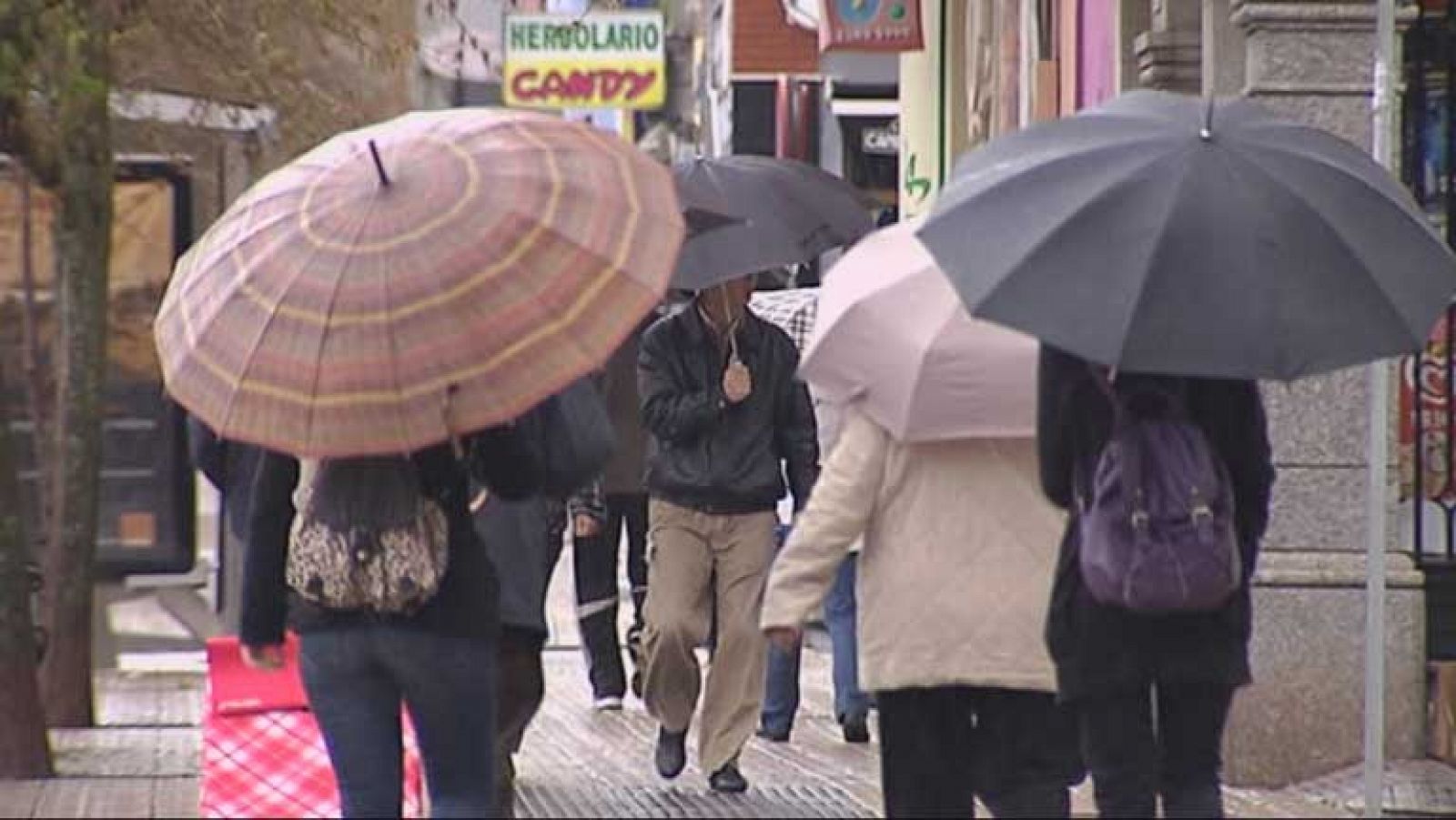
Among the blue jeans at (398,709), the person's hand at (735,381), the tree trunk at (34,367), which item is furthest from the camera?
the tree trunk at (34,367)

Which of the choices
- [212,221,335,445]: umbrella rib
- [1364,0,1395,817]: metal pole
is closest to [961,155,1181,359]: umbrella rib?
[212,221,335,445]: umbrella rib

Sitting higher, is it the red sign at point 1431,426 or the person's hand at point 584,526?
the red sign at point 1431,426

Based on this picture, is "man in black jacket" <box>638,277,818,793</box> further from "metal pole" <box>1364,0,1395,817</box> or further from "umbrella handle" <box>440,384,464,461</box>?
"umbrella handle" <box>440,384,464,461</box>

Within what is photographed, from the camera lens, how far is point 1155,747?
7328mm

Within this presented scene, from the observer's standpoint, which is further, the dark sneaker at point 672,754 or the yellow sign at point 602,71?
the yellow sign at point 602,71

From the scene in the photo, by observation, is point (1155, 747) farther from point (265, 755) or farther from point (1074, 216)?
point (265, 755)

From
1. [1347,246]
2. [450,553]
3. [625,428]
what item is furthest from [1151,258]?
[625,428]

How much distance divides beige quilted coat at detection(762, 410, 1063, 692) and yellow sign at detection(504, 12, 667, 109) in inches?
782

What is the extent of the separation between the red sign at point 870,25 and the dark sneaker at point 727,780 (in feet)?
25.9

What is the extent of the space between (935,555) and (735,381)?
3872 mm

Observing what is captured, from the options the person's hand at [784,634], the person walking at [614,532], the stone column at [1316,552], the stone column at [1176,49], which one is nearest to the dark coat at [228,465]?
the person's hand at [784,634]

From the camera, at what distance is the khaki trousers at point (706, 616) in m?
11.7

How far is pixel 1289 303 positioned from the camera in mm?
7105

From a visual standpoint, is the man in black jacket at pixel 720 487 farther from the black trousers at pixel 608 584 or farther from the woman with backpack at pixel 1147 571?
the woman with backpack at pixel 1147 571
